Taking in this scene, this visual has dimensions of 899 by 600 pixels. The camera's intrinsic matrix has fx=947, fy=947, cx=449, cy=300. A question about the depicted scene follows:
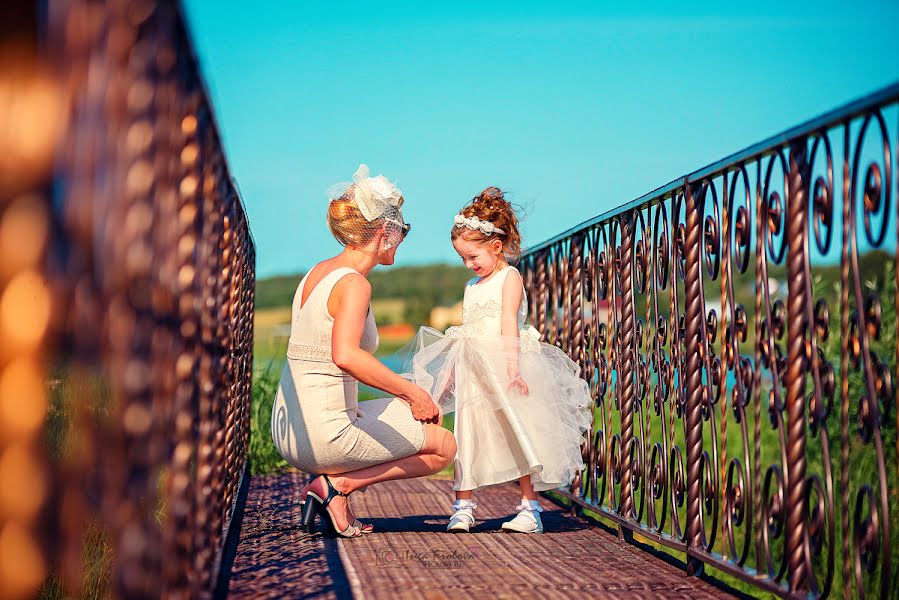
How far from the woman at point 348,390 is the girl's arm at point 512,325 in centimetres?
41

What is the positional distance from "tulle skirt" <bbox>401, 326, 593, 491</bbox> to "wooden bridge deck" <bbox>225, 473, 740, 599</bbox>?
29 centimetres

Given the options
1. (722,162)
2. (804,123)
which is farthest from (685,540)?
(804,123)

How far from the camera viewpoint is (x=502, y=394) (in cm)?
433

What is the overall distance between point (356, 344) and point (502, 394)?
32.1 inches

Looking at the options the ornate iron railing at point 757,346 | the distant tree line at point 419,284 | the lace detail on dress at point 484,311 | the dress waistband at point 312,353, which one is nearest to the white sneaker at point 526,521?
the ornate iron railing at point 757,346

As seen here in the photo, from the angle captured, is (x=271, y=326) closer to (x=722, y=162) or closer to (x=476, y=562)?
(x=476, y=562)

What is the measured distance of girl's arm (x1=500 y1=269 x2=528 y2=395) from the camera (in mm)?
4363

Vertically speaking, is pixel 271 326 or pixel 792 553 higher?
pixel 271 326

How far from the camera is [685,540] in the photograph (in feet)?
11.2

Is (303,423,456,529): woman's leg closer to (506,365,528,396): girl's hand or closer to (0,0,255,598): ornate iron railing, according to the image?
(506,365,528,396): girl's hand

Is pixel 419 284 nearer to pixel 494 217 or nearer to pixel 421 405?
pixel 494 217

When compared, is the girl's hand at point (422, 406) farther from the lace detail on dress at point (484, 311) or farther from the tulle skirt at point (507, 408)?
the lace detail on dress at point (484, 311)

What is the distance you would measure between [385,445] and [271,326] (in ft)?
14.0

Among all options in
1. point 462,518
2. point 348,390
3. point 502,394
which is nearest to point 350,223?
point 348,390
